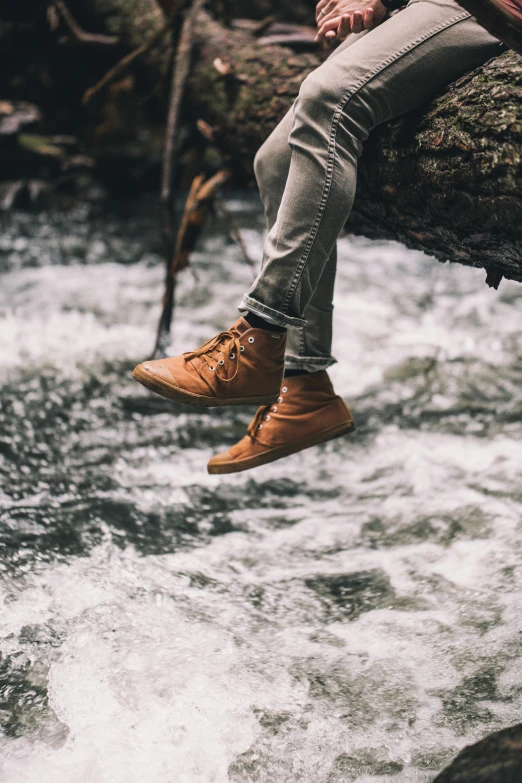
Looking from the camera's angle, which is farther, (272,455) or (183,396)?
(272,455)

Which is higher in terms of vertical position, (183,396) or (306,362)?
(183,396)

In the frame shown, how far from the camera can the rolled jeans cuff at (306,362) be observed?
2385 millimetres

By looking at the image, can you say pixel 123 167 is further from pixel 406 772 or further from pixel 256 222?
pixel 406 772

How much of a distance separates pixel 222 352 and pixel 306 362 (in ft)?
1.27

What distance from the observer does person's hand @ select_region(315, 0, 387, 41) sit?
2176 millimetres

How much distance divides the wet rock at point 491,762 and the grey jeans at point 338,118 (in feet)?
3.70

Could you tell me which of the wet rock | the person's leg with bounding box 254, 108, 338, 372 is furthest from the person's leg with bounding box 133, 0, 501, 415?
the wet rock

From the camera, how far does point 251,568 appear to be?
8.71 ft

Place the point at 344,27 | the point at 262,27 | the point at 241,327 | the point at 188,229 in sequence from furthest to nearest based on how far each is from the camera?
the point at 262,27 → the point at 188,229 → the point at 344,27 → the point at 241,327

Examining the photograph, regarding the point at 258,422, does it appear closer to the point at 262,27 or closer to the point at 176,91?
the point at 176,91

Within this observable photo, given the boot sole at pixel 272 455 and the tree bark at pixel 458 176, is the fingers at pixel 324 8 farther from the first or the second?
the boot sole at pixel 272 455

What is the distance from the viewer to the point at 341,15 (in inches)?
87.1

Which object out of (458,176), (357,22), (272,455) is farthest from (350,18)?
(272,455)

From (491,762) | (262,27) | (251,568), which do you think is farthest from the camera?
(262,27)
